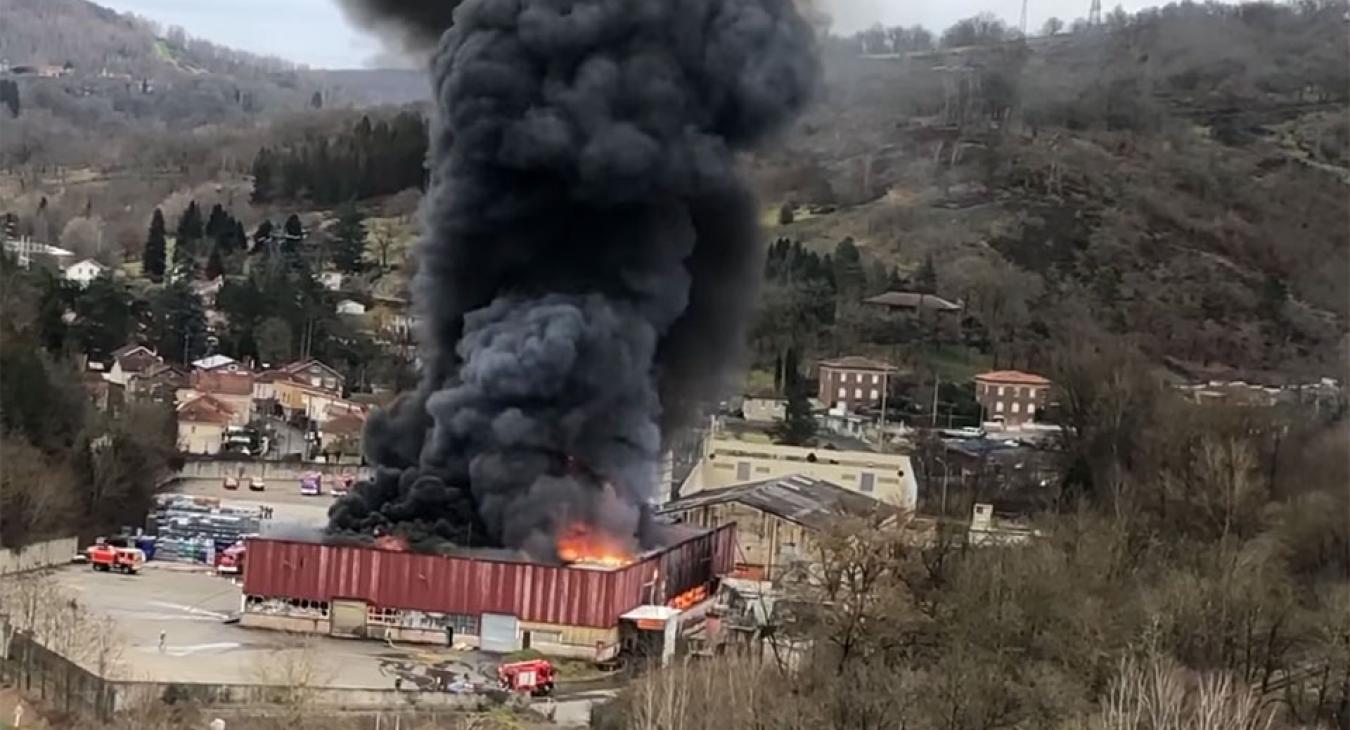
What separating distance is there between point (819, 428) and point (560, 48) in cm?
2634

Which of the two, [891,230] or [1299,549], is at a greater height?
[891,230]

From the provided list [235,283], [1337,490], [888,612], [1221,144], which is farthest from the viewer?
[1221,144]

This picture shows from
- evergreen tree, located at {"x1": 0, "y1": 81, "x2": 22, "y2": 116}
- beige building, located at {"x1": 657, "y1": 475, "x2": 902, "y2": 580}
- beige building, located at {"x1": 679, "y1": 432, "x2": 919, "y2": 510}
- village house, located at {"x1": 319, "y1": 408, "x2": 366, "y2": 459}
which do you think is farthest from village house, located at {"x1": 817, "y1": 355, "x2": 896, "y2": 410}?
evergreen tree, located at {"x1": 0, "y1": 81, "x2": 22, "y2": 116}

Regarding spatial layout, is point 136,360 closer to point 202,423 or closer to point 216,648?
point 202,423

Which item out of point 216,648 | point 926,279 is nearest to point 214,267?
point 926,279

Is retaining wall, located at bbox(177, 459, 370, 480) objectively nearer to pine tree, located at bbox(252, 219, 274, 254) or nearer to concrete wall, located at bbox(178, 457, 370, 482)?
concrete wall, located at bbox(178, 457, 370, 482)

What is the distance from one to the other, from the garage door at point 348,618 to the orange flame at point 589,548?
291 cm

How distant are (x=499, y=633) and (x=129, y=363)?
31.2m

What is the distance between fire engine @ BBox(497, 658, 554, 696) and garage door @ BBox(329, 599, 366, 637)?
10.3ft

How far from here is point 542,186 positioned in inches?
1117

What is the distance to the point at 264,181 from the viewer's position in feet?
286

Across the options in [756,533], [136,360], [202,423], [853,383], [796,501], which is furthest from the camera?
[853,383]

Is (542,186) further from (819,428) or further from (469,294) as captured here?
(819,428)

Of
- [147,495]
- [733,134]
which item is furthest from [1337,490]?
[147,495]
